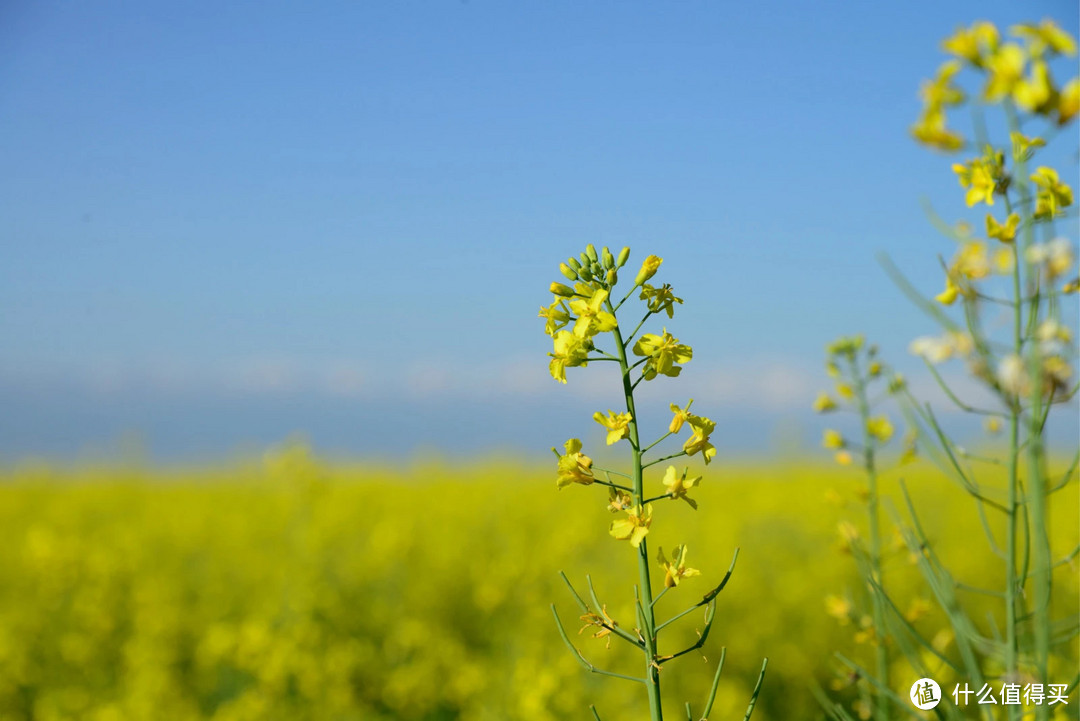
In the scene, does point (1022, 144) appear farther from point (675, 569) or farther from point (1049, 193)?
point (675, 569)

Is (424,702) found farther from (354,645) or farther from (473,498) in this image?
Answer: (473,498)

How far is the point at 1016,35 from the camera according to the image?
5.08 feet

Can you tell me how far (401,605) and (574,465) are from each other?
6615mm

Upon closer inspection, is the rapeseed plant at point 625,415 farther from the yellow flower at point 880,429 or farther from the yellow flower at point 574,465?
the yellow flower at point 880,429

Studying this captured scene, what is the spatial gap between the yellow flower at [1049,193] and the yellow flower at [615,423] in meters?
1.07

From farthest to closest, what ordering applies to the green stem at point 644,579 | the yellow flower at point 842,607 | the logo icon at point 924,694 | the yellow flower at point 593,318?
the yellow flower at point 842,607 < the logo icon at point 924,694 < the yellow flower at point 593,318 < the green stem at point 644,579

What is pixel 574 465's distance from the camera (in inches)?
56.0

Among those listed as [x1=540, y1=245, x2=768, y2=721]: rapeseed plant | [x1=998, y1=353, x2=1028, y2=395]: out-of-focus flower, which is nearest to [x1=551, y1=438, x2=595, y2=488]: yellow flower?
[x1=540, y1=245, x2=768, y2=721]: rapeseed plant

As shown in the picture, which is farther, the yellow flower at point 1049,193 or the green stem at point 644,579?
the yellow flower at point 1049,193

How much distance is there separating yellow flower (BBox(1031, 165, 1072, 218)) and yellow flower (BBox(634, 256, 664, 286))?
89 centimetres

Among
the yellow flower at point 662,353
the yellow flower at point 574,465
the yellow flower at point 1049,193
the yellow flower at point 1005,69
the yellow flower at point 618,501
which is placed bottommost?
the yellow flower at point 618,501

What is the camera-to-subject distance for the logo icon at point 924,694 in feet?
6.64

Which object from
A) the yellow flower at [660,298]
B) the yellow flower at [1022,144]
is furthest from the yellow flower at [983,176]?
the yellow flower at [660,298]

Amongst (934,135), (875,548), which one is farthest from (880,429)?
(934,135)
